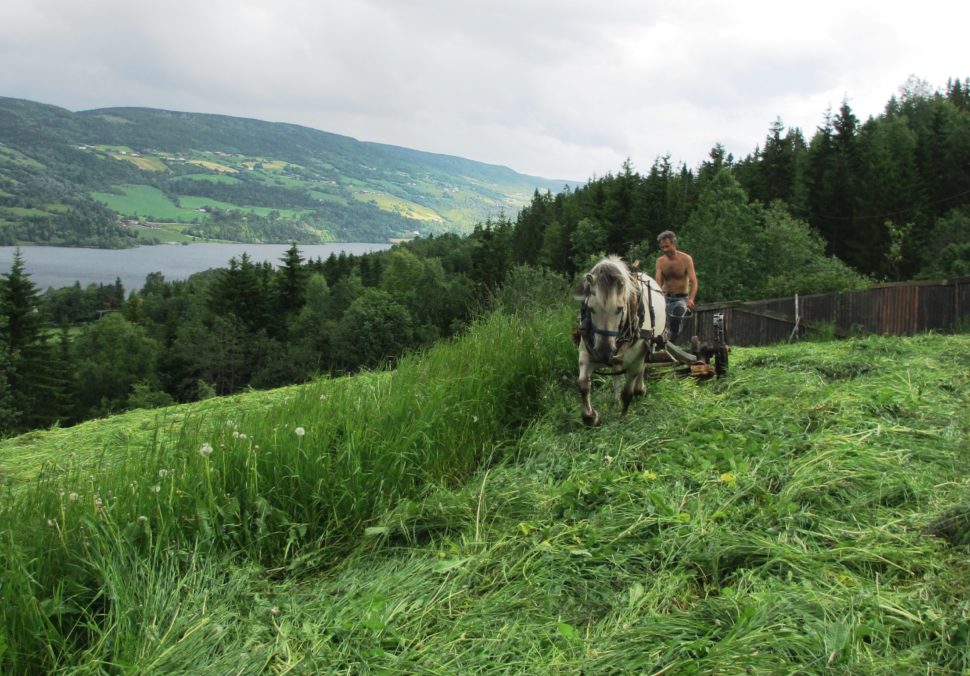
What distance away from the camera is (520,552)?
384 centimetres

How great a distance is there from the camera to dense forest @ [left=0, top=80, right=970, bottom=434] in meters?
47.6

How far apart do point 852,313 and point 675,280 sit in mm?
13540

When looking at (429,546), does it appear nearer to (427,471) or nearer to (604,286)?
(427,471)

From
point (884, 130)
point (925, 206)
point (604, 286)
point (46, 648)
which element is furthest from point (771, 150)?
point (46, 648)

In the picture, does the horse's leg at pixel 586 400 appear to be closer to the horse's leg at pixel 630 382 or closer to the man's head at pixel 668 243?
the horse's leg at pixel 630 382

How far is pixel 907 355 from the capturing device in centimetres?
960

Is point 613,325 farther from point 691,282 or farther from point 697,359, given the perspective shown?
point 691,282

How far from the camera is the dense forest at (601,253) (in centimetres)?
4756

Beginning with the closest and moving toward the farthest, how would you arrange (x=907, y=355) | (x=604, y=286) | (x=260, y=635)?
(x=260, y=635)
(x=604, y=286)
(x=907, y=355)

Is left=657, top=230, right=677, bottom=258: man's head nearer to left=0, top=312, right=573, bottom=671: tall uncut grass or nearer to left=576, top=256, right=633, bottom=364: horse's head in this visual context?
left=576, top=256, right=633, bottom=364: horse's head

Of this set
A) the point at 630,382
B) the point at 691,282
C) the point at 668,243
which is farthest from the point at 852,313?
the point at 630,382

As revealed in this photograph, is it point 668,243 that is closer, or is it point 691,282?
point 668,243

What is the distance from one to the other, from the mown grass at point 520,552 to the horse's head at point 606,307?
84 centimetres

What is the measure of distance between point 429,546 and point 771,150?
266 feet
